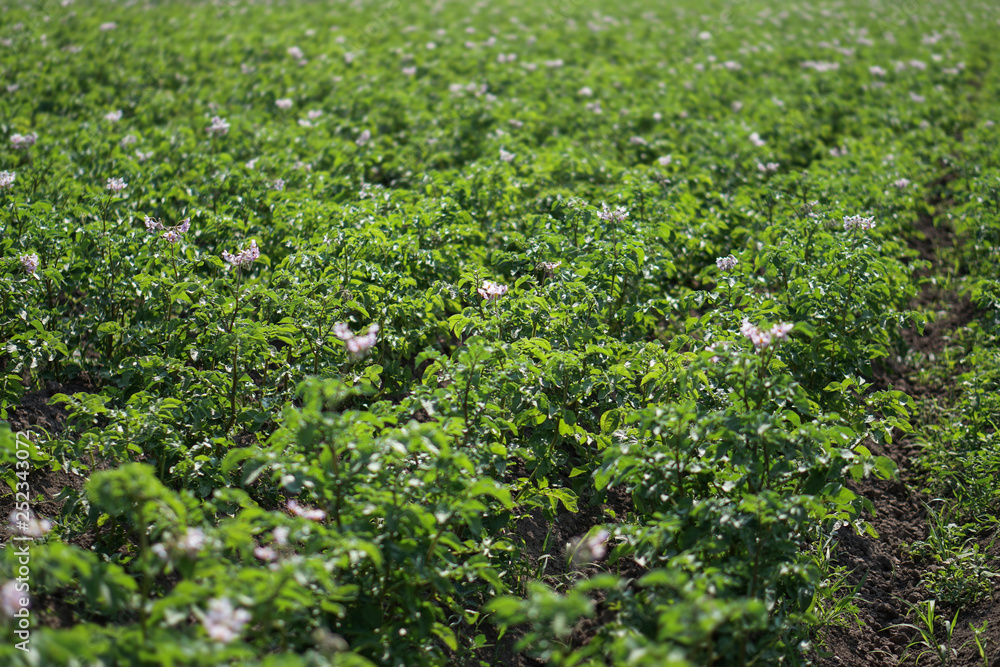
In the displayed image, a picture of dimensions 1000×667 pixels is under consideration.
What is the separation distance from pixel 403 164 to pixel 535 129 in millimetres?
1581

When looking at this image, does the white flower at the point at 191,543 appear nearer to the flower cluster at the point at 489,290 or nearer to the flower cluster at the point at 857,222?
the flower cluster at the point at 489,290

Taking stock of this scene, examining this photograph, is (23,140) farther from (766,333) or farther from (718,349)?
(766,333)

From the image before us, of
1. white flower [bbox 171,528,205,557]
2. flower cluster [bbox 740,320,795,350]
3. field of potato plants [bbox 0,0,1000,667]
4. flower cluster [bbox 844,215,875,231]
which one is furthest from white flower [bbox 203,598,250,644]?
flower cluster [bbox 844,215,875,231]

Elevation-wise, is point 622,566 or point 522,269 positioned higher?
point 522,269

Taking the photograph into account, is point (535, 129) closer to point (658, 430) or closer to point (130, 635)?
point (658, 430)

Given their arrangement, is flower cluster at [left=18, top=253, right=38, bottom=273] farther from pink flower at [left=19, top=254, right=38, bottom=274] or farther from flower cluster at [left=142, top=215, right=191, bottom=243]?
flower cluster at [left=142, top=215, right=191, bottom=243]

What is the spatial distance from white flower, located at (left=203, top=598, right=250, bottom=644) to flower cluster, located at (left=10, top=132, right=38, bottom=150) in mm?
4897

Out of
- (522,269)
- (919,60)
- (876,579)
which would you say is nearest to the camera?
(876,579)

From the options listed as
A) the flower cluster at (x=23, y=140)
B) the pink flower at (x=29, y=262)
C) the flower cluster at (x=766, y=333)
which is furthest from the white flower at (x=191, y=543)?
the flower cluster at (x=23, y=140)

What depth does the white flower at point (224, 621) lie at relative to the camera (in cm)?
184

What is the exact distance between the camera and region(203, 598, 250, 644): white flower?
184 centimetres

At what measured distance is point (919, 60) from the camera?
11.1 metres

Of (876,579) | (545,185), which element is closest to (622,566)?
(876,579)

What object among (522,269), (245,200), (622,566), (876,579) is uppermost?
(245,200)
